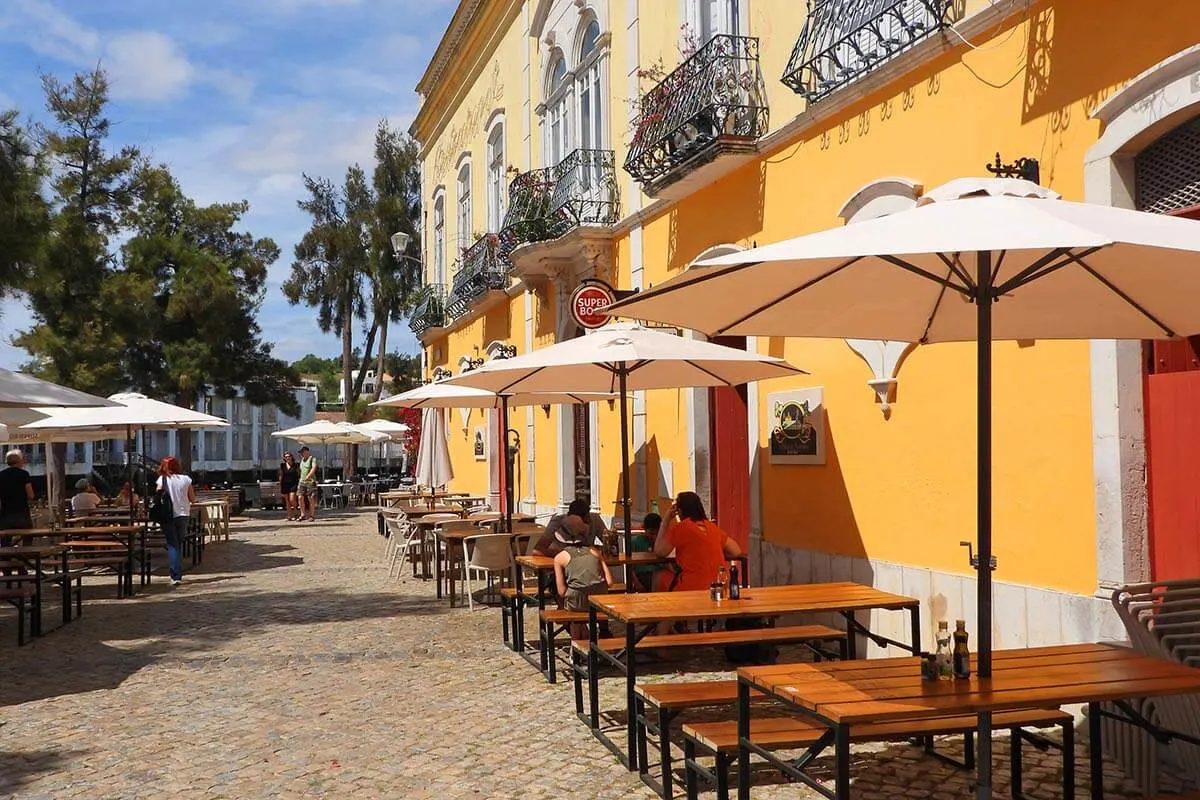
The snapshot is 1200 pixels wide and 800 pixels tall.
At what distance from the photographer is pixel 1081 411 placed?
619 cm

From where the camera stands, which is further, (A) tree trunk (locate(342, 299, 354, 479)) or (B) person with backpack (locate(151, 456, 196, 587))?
(A) tree trunk (locate(342, 299, 354, 479))

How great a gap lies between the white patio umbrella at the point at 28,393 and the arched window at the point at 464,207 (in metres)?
12.1

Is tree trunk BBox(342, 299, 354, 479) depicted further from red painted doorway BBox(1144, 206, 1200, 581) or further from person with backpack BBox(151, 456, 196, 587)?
red painted doorway BBox(1144, 206, 1200, 581)

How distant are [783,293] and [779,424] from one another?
5066 millimetres

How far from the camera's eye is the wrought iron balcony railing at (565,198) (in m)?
A: 13.4

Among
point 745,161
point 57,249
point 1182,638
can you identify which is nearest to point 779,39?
point 745,161

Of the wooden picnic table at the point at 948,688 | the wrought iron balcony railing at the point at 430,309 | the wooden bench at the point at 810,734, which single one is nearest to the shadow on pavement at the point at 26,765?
the wooden bench at the point at 810,734

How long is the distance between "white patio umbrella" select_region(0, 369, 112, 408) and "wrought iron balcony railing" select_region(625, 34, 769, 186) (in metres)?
6.00

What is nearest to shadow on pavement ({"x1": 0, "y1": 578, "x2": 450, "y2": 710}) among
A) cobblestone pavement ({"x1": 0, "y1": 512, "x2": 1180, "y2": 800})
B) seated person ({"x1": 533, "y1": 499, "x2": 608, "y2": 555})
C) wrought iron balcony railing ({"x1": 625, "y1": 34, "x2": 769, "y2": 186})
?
cobblestone pavement ({"x1": 0, "y1": 512, "x2": 1180, "y2": 800})

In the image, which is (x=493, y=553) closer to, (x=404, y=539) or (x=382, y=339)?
(x=404, y=539)

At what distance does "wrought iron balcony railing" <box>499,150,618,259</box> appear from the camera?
13430 millimetres

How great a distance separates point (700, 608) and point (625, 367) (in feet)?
8.89

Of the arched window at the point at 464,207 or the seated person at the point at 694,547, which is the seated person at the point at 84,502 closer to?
the arched window at the point at 464,207

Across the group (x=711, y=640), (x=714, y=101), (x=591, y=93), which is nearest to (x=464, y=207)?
(x=591, y=93)
